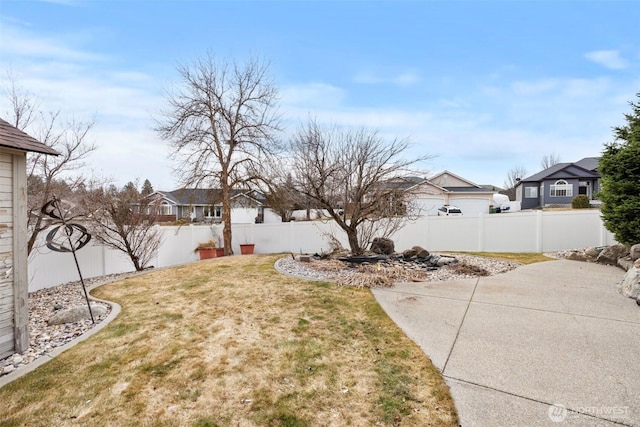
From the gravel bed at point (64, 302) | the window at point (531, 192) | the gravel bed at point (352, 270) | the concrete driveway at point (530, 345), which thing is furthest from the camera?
the window at point (531, 192)

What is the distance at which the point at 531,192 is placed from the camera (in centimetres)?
2914

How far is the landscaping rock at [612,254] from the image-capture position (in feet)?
24.8

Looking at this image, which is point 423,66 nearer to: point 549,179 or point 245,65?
point 245,65

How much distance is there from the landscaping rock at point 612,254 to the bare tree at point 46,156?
1324 centimetres

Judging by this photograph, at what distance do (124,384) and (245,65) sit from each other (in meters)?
11.9

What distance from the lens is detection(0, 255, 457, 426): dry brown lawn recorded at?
2.37 m

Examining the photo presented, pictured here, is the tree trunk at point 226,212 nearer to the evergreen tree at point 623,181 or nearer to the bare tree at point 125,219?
the bare tree at point 125,219

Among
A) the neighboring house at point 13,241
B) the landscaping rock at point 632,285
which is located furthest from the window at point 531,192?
the neighboring house at point 13,241

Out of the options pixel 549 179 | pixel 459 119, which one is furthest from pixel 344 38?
pixel 549 179

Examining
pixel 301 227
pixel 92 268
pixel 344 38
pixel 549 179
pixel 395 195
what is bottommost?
pixel 92 268

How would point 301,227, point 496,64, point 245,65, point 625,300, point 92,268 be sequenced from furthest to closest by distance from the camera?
1. point 301,227
2. point 245,65
3. point 496,64
4. point 92,268
5. point 625,300

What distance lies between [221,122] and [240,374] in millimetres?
10965

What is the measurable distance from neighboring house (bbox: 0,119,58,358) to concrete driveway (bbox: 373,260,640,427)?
470 cm

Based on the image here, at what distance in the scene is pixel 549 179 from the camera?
89.1ft
